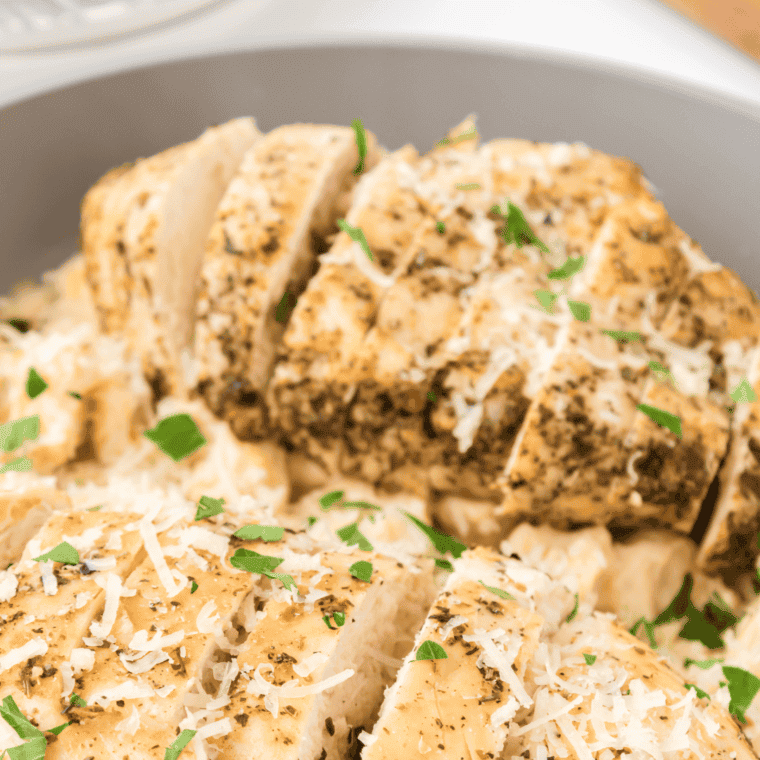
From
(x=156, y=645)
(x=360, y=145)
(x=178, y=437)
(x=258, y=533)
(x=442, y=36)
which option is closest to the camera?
(x=156, y=645)

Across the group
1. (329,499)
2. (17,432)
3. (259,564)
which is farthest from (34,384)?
(259,564)

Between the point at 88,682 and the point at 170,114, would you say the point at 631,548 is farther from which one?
the point at 170,114

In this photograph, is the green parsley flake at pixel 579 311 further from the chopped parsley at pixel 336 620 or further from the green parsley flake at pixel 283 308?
the chopped parsley at pixel 336 620

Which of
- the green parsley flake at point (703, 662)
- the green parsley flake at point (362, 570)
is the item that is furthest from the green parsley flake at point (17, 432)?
the green parsley flake at point (703, 662)

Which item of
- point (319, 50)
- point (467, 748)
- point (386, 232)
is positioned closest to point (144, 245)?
point (386, 232)

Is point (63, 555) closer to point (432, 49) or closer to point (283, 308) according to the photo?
point (283, 308)

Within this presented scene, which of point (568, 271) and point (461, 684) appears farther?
point (568, 271)
